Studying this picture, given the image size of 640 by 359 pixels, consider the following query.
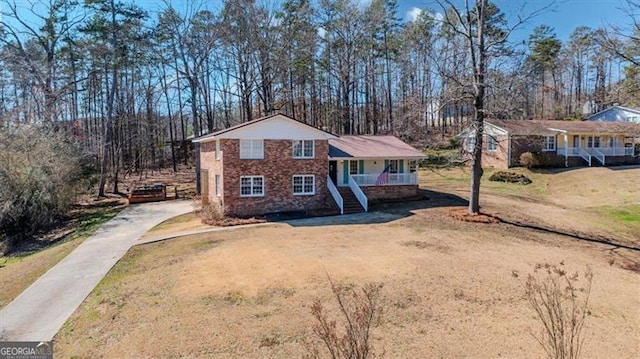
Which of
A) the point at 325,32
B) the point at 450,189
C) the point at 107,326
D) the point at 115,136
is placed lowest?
the point at 107,326

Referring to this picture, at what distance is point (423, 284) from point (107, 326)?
8055mm

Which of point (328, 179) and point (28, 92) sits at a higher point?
point (28, 92)

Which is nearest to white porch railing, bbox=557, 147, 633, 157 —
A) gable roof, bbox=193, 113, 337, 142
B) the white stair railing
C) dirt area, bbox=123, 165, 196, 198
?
the white stair railing

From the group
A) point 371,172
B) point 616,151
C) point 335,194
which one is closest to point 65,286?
point 335,194

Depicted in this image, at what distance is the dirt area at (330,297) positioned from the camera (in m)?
7.61

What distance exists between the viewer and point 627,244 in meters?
15.8

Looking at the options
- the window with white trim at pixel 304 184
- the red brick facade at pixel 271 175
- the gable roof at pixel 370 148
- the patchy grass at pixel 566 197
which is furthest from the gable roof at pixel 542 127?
the window with white trim at pixel 304 184

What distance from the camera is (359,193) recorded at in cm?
2227

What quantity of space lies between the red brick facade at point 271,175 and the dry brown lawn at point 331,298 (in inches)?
139

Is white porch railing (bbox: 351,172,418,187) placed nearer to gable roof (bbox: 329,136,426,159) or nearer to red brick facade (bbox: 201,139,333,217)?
gable roof (bbox: 329,136,426,159)

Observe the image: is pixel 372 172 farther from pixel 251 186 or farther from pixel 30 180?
pixel 30 180

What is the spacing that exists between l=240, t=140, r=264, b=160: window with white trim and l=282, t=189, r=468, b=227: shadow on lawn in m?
3.63

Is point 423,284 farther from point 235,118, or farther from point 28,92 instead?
point 235,118

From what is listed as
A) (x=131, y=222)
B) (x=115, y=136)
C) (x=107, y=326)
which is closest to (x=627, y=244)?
(x=107, y=326)
